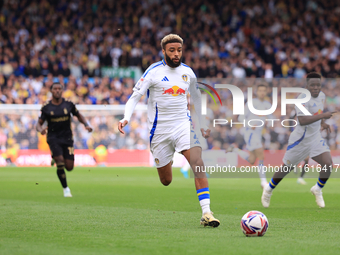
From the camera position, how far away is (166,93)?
7.24m

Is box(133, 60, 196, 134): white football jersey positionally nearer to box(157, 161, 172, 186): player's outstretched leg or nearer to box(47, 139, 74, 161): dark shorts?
box(157, 161, 172, 186): player's outstretched leg

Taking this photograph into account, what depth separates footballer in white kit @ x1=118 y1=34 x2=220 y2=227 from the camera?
7121 millimetres

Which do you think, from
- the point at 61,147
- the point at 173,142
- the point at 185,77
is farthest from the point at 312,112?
the point at 61,147

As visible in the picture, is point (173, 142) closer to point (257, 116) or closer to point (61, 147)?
point (61, 147)

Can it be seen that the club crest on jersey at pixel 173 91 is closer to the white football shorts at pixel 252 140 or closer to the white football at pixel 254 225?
the white football at pixel 254 225

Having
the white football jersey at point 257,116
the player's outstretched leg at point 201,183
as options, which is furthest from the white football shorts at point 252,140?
the player's outstretched leg at point 201,183

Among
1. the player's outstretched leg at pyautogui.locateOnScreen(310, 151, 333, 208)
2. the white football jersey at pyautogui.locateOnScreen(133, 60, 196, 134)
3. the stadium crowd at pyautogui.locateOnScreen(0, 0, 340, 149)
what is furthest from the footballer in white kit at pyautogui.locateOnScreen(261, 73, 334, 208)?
the stadium crowd at pyautogui.locateOnScreen(0, 0, 340, 149)

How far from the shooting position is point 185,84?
729 cm

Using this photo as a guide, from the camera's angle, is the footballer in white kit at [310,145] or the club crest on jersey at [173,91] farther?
the footballer in white kit at [310,145]

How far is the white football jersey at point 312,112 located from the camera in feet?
30.3

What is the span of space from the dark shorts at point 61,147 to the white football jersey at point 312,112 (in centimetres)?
500

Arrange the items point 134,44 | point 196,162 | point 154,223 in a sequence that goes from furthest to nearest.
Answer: point 134,44 → point 154,223 → point 196,162

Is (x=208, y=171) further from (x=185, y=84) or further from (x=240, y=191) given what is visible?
(x=185, y=84)

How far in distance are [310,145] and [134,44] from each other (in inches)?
817
